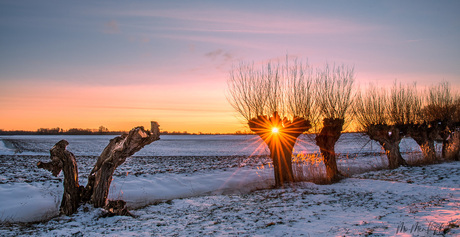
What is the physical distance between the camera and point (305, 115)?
1308cm

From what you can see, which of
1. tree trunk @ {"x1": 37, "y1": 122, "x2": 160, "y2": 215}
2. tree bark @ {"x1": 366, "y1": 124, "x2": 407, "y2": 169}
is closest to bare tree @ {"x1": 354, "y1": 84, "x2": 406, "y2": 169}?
tree bark @ {"x1": 366, "y1": 124, "x2": 407, "y2": 169}

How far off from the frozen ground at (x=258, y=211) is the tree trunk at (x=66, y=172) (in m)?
0.28

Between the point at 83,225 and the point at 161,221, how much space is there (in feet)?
5.69

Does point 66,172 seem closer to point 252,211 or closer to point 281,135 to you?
point 252,211

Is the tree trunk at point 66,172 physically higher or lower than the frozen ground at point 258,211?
higher

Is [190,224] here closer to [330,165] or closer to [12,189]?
[12,189]

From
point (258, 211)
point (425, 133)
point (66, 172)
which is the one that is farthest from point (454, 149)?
point (66, 172)

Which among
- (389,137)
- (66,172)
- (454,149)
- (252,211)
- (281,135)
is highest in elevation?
(281,135)

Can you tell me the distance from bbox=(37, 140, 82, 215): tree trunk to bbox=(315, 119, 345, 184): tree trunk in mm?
9981

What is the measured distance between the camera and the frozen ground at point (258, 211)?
6105mm

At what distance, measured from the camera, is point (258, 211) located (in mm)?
7863

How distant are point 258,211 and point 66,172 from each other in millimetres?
5077

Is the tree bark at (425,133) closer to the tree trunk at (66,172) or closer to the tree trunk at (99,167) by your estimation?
the tree trunk at (99,167)

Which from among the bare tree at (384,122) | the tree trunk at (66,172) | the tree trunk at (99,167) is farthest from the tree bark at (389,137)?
the tree trunk at (66,172)
